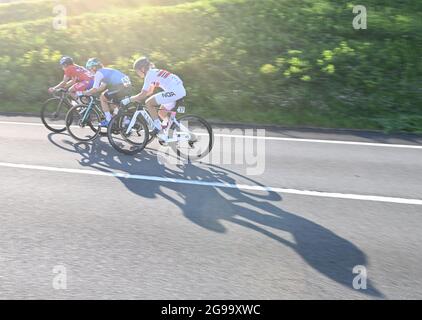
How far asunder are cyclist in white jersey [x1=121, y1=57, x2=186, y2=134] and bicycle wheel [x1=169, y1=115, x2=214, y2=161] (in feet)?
1.26

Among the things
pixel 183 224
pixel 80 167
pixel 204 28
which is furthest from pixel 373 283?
pixel 204 28

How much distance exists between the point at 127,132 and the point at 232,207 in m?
3.50

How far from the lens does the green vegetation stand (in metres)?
12.7

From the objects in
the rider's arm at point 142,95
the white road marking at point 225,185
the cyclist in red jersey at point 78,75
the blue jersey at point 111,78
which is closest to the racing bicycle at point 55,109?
the cyclist in red jersey at point 78,75

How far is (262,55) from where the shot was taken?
15.3 m

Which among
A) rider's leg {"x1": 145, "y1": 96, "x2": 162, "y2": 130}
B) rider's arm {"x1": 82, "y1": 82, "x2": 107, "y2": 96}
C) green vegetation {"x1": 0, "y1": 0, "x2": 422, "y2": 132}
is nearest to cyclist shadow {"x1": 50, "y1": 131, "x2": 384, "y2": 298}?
rider's leg {"x1": 145, "y1": 96, "x2": 162, "y2": 130}

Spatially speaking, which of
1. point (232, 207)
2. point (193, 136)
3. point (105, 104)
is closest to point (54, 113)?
point (105, 104)

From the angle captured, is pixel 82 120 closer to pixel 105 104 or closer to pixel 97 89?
pixel 105 104

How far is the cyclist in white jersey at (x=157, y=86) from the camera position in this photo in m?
8.44

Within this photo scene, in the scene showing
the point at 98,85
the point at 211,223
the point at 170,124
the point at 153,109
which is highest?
the point at 98,85

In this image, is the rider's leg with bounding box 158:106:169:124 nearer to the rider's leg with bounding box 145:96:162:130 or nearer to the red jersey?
the rider's leg with bounding box 145:96:162:130

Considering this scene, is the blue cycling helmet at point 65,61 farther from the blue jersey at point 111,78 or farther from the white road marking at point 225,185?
the white road marking at point 225,185

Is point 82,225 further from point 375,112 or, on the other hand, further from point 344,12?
point 344,12

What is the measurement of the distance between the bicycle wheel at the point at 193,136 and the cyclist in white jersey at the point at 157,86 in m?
0.38
